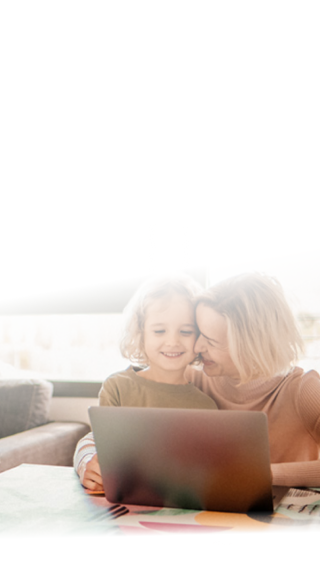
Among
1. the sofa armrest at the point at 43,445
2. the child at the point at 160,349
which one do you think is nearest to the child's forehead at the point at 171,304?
the child at the point at 160,349

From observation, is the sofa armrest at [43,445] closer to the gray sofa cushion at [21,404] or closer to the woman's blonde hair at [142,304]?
the gray sofa cushion at [21,404]

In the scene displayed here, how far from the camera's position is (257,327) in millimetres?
1548

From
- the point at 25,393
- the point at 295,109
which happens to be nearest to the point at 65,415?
the point at 25,393

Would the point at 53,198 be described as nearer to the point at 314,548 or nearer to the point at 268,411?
the point at 268,411

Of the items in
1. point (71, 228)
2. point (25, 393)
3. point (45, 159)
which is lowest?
point (25, 393)

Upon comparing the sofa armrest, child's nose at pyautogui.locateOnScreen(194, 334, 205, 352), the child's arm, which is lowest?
the sofa armrest

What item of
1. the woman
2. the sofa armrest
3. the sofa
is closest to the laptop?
the woman

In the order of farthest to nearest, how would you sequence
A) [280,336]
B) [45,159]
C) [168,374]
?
1. [45,159]
2. [168,374]
3. [280,336]

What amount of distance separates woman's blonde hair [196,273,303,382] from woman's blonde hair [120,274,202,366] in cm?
13

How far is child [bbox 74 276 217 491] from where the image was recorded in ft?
5.37

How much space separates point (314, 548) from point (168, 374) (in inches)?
34.1

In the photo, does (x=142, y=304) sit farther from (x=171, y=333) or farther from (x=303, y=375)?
(x=303, y=375)

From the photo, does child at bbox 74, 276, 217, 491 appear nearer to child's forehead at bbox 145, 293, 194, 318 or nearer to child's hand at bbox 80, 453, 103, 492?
child's forehead at bbox 145, 293, 194, 318

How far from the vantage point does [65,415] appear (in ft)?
10.1
